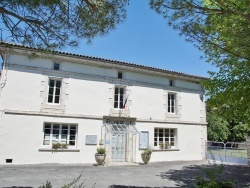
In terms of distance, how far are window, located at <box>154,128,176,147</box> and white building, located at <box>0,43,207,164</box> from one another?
0.24 feet

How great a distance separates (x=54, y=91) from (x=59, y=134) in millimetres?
2671

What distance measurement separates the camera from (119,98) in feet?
57.0

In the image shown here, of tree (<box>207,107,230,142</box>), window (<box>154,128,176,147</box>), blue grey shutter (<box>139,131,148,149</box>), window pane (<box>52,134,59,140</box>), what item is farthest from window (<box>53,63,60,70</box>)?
tree (<box>207,107,230,142</box>)

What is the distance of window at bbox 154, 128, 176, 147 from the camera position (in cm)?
1861

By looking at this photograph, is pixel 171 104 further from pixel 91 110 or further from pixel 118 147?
pixel 91 110

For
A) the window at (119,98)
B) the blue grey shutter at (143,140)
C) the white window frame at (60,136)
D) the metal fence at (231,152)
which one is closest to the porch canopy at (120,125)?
the blue grey shutter at (143,140)

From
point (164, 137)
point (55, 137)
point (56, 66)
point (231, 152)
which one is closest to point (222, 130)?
point (231, 152)

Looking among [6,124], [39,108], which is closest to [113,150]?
[39,108]

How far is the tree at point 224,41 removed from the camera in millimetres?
5739

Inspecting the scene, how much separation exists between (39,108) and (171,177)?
841 centimetres

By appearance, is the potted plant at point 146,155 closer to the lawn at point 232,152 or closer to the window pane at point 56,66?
the lawn at point 232,152

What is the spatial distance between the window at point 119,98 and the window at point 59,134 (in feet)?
11.1

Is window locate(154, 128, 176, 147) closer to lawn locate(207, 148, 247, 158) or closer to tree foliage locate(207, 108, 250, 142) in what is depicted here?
lawn locate(207, 148, 247, 158)

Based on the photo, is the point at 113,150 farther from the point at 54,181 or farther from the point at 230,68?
the point at 230,68
